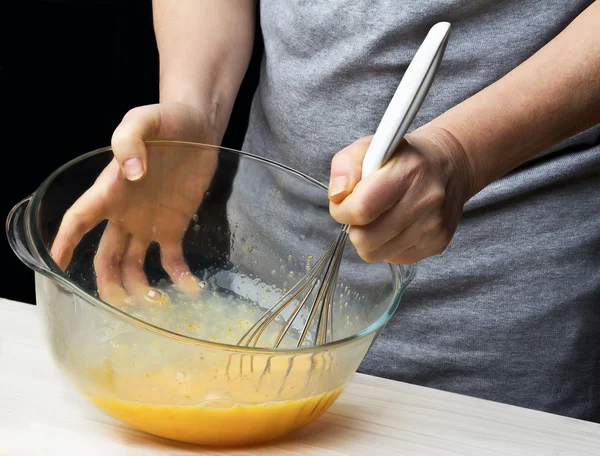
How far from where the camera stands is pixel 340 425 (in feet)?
2.14

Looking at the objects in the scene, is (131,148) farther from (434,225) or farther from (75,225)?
(434,225)

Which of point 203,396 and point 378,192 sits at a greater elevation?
point 378,192

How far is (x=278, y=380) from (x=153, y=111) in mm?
303

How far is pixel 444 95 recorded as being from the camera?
2.81ft

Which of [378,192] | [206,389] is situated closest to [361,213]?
[378,192]

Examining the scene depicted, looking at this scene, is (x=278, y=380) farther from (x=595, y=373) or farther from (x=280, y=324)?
(x=595, y=373)

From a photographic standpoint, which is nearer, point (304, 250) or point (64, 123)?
point (304, 250)

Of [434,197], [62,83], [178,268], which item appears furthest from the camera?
[62,83]

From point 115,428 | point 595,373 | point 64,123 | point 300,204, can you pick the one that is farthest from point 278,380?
point 64,123

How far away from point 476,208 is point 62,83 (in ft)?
3.91

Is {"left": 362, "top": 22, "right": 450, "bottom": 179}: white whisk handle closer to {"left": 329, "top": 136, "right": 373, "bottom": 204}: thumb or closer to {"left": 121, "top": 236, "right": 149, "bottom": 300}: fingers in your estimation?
{"left": 329, "top": 136, "right": 373, "bottom": 204}: thumb

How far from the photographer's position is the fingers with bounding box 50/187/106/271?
635 mm

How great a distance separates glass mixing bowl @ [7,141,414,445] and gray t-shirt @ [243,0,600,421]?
0.60 ft

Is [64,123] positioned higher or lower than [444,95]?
higher
